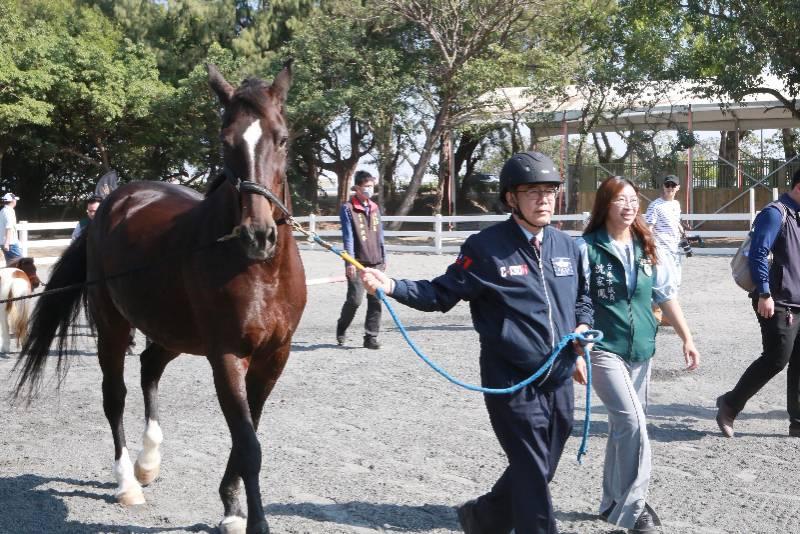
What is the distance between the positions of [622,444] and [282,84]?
2435 mm

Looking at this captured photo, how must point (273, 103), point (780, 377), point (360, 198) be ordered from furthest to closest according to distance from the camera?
point (360, 198)
point (780, 377)
point (273, 103)

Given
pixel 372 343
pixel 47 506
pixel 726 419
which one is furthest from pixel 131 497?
pixel 372 343

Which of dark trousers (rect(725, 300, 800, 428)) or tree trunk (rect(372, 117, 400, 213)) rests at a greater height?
tree trunk (rect(372, 117, 400, 213))

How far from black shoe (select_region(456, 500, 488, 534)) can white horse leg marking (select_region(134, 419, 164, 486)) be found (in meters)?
2.06

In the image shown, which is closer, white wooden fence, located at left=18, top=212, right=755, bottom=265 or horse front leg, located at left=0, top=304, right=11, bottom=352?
horse front leg, located at left=0, top=304, right=11, bottom=352

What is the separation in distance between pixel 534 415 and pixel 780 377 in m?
5.46

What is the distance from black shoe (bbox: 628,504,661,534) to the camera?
4.14 m

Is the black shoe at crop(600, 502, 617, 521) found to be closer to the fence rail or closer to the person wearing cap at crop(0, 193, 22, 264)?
the person wearing cap at crop(0, 193, 22, 264)

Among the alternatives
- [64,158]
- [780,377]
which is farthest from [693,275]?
[64,158]

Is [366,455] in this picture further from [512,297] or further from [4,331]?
[4,331]

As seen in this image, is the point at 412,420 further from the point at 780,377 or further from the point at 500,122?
the point at 500,122

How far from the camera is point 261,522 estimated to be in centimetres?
411

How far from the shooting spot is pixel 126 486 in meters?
4.91

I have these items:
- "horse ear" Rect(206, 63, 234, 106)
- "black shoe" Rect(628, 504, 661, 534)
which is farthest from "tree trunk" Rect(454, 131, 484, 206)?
"black shoe" Rect(628, 504, 661, 534)
